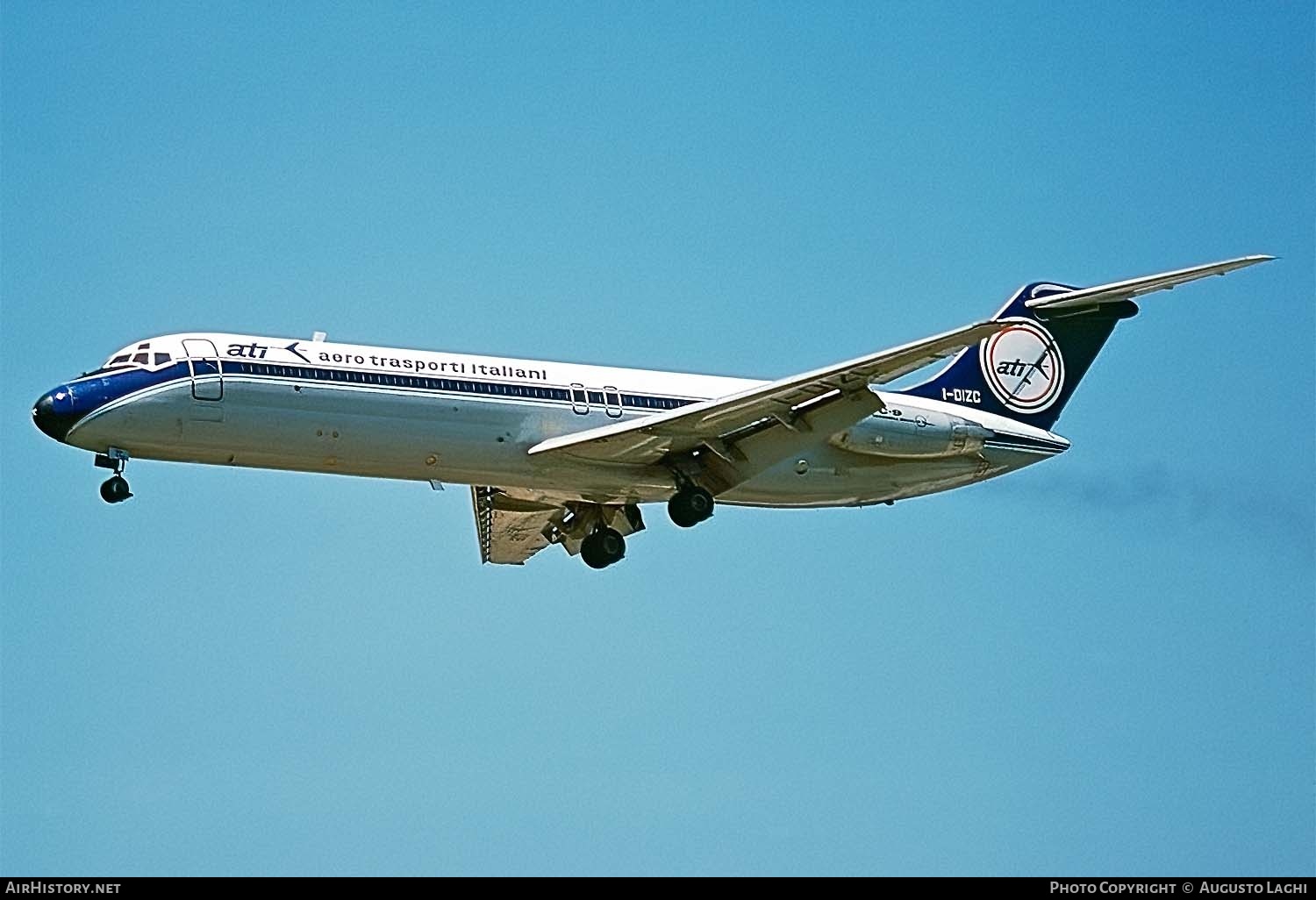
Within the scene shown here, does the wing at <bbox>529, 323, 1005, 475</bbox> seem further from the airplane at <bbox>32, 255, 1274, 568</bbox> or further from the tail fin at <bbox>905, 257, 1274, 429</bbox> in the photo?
the tail fin at <bbox>905, 257, 1274, 429</bbox>

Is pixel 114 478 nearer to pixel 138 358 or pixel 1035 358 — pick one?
pixel 138 358

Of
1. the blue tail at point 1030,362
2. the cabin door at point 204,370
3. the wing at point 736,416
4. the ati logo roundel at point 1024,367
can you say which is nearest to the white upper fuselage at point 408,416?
the cabin door at point 204,370

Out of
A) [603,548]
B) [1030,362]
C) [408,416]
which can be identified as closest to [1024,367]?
[1030,362]

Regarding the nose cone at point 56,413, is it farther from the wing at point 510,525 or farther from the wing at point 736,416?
the wing at point 510,525

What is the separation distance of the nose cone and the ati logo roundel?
16209 mm

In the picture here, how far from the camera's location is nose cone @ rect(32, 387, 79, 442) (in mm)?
31000

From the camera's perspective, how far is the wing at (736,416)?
31141 mm

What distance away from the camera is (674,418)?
32312 mm

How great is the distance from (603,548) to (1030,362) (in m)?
8.73

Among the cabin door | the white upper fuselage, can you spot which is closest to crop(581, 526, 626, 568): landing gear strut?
the white upper fuselage

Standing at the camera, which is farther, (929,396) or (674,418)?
(929,396)
